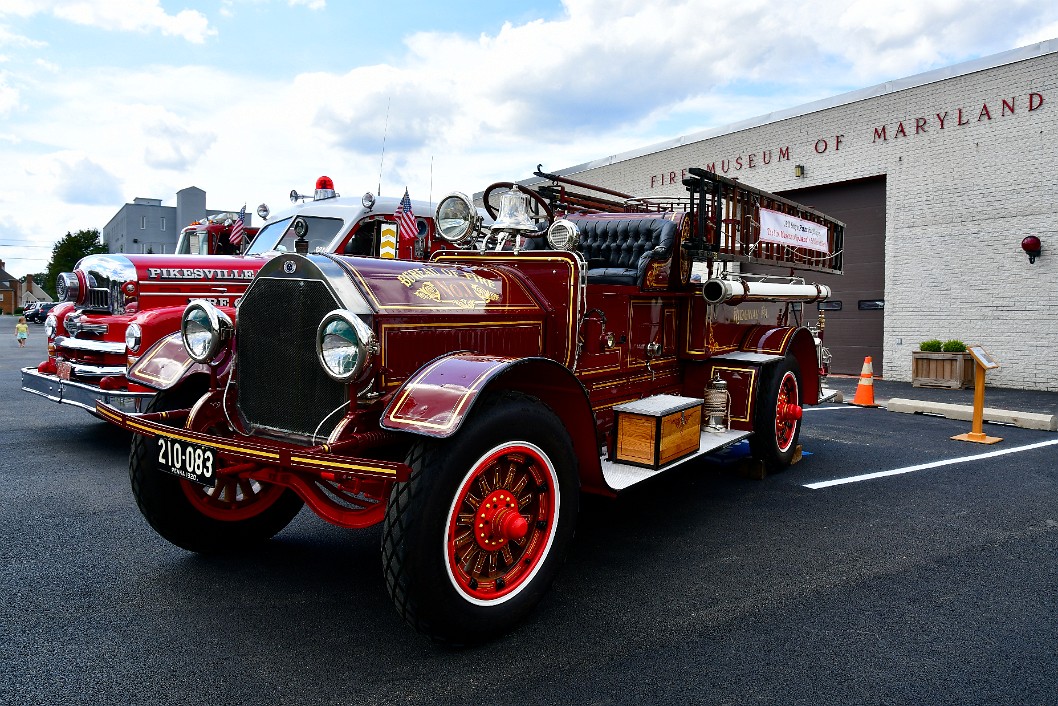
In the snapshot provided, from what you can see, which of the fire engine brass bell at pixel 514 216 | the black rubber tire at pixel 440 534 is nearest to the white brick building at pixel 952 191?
the fire engine brass bell at pixel 514 216

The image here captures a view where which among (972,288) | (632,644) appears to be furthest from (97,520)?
(972,288)

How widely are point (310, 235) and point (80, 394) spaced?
267 cm

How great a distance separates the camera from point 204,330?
3.33 metres

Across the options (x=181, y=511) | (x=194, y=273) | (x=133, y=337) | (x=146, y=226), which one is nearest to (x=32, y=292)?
(x=146, y=226)

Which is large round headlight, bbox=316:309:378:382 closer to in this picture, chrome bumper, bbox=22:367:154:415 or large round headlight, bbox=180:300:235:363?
large round headlight, bbox=180:300:235:363

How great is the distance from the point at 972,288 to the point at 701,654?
11.2 meters

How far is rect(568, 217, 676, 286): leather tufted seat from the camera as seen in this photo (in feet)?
15.4

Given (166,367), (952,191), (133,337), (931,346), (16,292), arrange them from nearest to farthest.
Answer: (166,367), (133,337), (931,346), (952,191), (16,292)

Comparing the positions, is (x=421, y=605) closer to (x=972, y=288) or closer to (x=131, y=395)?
(x=131, y=395)

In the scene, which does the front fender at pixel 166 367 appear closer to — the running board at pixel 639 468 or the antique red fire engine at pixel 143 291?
the antique red fire engine at pixel 143 291

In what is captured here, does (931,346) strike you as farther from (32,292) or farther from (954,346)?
(32,292)

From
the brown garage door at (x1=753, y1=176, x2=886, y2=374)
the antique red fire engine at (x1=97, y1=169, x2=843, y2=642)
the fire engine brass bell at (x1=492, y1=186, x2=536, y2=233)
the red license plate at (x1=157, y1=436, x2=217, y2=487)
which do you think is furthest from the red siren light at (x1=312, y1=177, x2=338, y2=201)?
the brown garage door at (x1=753, y1=176, x2=886, y2=374)

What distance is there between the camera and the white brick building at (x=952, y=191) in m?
10.8

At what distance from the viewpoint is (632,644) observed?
2.76m
